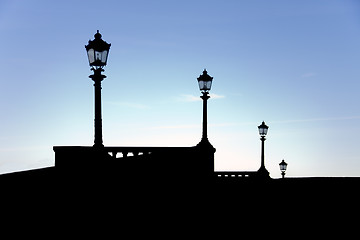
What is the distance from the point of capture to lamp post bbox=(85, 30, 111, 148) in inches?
467

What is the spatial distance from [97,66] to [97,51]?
1.28ft

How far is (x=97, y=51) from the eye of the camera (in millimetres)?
11859

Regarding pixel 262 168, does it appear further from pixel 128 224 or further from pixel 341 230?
pixel 128 224

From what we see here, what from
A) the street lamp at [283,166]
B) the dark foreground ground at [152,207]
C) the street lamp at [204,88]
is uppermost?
the street lamp at [204,88]

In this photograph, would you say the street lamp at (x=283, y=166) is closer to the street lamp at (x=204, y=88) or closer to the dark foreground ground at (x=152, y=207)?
the dark foreground ground at (x=152, y=207)

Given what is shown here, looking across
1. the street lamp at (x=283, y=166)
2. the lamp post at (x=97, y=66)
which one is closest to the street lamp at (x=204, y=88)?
the lamp post at (x=97, y=66)

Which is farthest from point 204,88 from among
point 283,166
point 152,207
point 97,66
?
point 283,166

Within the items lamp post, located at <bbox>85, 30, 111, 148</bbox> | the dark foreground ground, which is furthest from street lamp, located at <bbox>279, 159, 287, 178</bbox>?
lamp post, located at <bbox>85, 30, 111, 148</bbox>

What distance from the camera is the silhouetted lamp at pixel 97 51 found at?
464 inches

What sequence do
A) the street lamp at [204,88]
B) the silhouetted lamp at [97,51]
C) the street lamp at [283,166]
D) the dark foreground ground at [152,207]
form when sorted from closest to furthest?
the silhouetted lamp at [97,51], the dark foreground ground at [152,207], the street lamp at [204,88], the street lamp at [283,166]

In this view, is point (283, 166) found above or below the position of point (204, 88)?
below

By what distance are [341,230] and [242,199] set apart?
4100 mm

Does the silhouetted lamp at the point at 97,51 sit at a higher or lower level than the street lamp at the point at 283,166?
higher

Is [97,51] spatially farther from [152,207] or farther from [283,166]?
[283,166]
